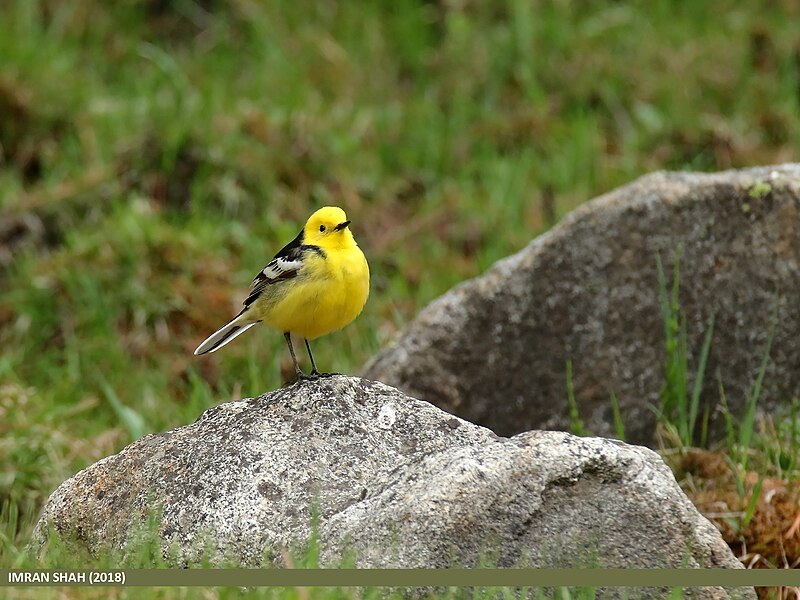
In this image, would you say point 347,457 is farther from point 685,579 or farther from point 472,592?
point 685,579

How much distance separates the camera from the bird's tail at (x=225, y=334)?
5680 millimetres

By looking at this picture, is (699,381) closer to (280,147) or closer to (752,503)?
(752,503)

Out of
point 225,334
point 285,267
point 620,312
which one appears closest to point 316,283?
point 285,267

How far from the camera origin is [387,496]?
433cm

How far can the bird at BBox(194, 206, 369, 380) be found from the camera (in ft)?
16.7

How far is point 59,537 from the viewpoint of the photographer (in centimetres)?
465

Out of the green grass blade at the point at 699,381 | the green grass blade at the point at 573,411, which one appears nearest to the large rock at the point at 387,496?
the green grass blade at the point at 573,411

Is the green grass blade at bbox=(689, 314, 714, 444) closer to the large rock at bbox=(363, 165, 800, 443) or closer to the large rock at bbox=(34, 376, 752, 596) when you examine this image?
the large rock at bbox=(363, 165, 800, 443)

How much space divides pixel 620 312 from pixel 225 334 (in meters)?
1.91

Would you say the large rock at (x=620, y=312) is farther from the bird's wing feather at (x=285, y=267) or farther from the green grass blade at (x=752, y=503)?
the bird's wing feather at (x=285, y=267)

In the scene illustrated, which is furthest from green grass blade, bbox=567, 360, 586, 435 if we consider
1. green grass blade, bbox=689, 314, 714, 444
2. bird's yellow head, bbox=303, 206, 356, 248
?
bird's yellow head, bbox=303, 206, 356, 248

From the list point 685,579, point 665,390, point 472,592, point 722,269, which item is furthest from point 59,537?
point 722,269

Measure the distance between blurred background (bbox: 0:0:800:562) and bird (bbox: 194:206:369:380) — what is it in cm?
130

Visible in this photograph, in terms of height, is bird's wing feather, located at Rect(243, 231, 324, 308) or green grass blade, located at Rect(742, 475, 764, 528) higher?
bird's wing feather, located at Rect(243, 231, 324, 308)
